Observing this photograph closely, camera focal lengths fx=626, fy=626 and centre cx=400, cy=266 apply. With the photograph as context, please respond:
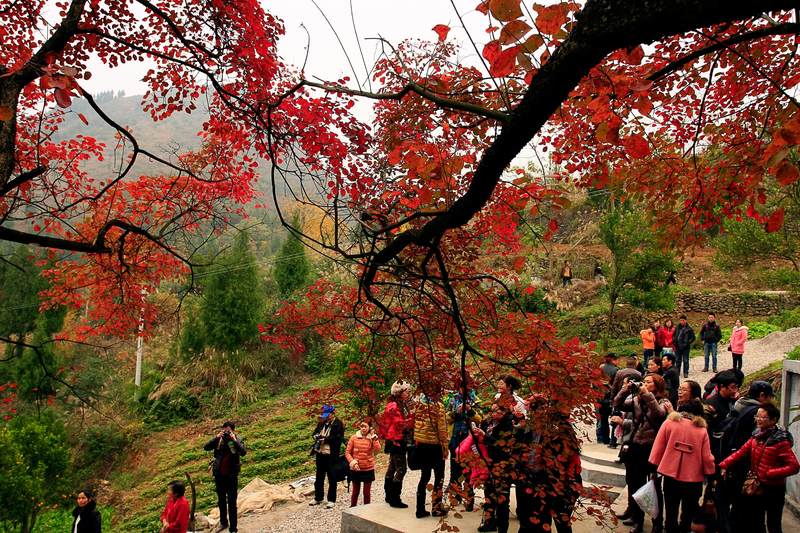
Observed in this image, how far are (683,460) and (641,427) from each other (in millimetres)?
674

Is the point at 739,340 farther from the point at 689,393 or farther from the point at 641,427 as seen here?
the point at 689,393

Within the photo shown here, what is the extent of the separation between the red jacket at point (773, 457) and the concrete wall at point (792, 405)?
181 cm

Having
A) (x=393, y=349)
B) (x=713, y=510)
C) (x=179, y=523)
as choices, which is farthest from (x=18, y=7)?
(x=713, y=510)

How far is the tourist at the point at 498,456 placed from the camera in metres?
4.52

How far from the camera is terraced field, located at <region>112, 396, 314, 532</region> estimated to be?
1339 centimetres

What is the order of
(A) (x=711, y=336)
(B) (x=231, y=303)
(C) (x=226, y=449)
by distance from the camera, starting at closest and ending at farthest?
(C) (x=226, y=449) < (A) (x=711, y=336) < (B) (x=231, y=303)

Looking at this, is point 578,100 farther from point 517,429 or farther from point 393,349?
point 517,429

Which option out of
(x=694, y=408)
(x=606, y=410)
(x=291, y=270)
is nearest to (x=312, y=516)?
(x=606, y=410)

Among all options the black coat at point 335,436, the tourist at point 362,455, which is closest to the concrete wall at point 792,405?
the tourist at point 362,455

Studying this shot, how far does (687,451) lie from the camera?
5105 millimetres

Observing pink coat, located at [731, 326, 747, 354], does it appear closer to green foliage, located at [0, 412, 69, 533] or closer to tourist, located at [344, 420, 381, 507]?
tourist, located at [344, 420, 381, 507]

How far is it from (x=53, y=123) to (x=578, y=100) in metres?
4.83

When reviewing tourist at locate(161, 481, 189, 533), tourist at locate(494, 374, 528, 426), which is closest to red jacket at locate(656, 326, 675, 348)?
tourist at locate(494, 374, 528, 426)

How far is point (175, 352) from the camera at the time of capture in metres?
20.7
